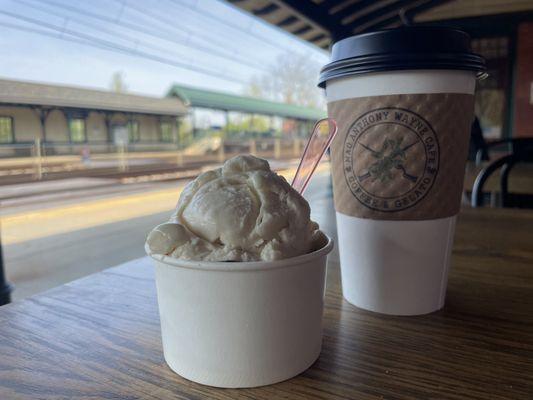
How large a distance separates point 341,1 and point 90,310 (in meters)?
3.28

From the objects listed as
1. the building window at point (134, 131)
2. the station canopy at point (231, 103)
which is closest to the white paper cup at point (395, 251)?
the building window at point (134, 131)

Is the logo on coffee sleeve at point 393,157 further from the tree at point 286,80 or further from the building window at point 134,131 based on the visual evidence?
the tree at point 286,80

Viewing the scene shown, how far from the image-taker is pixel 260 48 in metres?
4.29

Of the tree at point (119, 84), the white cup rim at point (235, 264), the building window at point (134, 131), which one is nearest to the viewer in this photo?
the white cup rim at point (235, 264)

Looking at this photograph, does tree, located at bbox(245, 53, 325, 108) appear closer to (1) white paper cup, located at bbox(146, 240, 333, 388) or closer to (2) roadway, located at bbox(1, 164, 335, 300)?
(2) roadway, located at bbox(1, 164, 335, 300)

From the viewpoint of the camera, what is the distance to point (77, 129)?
2.99 metres

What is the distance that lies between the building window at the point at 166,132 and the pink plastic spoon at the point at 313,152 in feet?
13.7

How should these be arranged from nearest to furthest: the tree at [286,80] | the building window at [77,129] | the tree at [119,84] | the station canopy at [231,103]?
the building window at [77,129], the tree at [119,84], the tree at [286,80], the station canopy at [231,103]

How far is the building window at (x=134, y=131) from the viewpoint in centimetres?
386

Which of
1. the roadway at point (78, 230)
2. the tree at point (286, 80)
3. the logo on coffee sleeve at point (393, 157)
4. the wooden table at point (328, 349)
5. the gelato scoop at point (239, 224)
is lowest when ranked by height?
the roadway at point (78, 230)

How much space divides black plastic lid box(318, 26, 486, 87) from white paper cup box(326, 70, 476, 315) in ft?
0.04

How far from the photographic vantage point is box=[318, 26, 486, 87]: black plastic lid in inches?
15.8

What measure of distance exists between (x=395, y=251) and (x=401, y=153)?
0.35ft

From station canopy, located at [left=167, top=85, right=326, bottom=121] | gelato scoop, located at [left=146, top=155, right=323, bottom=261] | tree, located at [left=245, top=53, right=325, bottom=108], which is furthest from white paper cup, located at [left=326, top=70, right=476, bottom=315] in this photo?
station canopy, located at [left=167, top=85, right=326, bottom=121]
